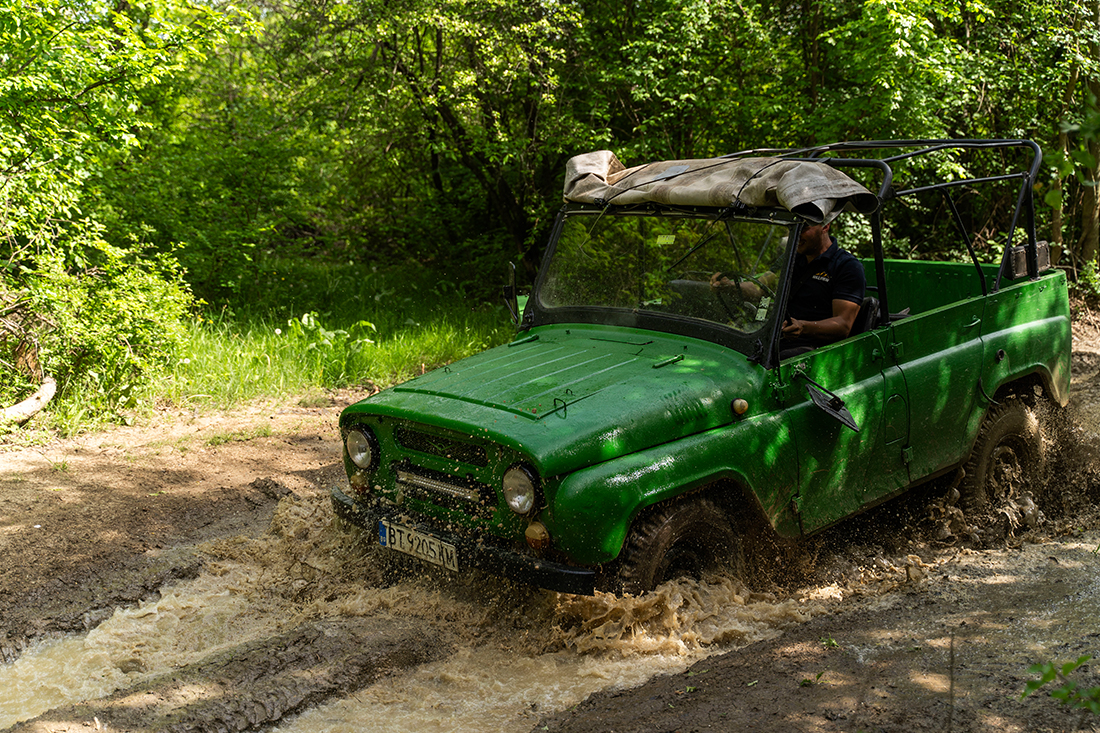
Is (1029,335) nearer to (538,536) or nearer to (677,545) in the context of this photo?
(677,545)

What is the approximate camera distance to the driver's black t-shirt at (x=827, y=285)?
4.89m

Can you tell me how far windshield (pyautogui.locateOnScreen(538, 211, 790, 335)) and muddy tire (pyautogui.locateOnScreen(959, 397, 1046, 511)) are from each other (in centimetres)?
193

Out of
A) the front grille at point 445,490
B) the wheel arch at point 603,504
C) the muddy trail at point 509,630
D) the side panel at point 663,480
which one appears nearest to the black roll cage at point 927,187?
the side panel at point 663,480

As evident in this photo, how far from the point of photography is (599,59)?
36.8 ft

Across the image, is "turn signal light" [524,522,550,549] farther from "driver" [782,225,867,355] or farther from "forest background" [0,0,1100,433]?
"forest background" [0,0,1100,433]

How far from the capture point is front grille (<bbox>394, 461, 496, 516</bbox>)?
13.0 feet

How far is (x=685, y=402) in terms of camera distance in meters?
4.05

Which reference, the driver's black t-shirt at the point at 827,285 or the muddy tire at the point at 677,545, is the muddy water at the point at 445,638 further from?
the driver's black t-shirt at the point at 827,285

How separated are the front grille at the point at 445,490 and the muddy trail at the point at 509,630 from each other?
0.51m

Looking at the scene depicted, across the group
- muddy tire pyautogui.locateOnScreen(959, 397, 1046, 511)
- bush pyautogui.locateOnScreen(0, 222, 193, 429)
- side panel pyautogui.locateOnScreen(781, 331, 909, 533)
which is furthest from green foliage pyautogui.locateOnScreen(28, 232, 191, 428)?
muddy tire pyautogui.locateOnScreen(959, 397, 1046, 511)

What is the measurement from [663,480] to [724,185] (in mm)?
1661

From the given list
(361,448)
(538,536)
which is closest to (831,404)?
(538,536)

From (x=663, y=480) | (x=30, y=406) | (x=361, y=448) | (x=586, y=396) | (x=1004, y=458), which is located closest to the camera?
(x=663, y=480)

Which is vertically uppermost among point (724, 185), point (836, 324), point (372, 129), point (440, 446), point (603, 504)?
point (372, 129)
